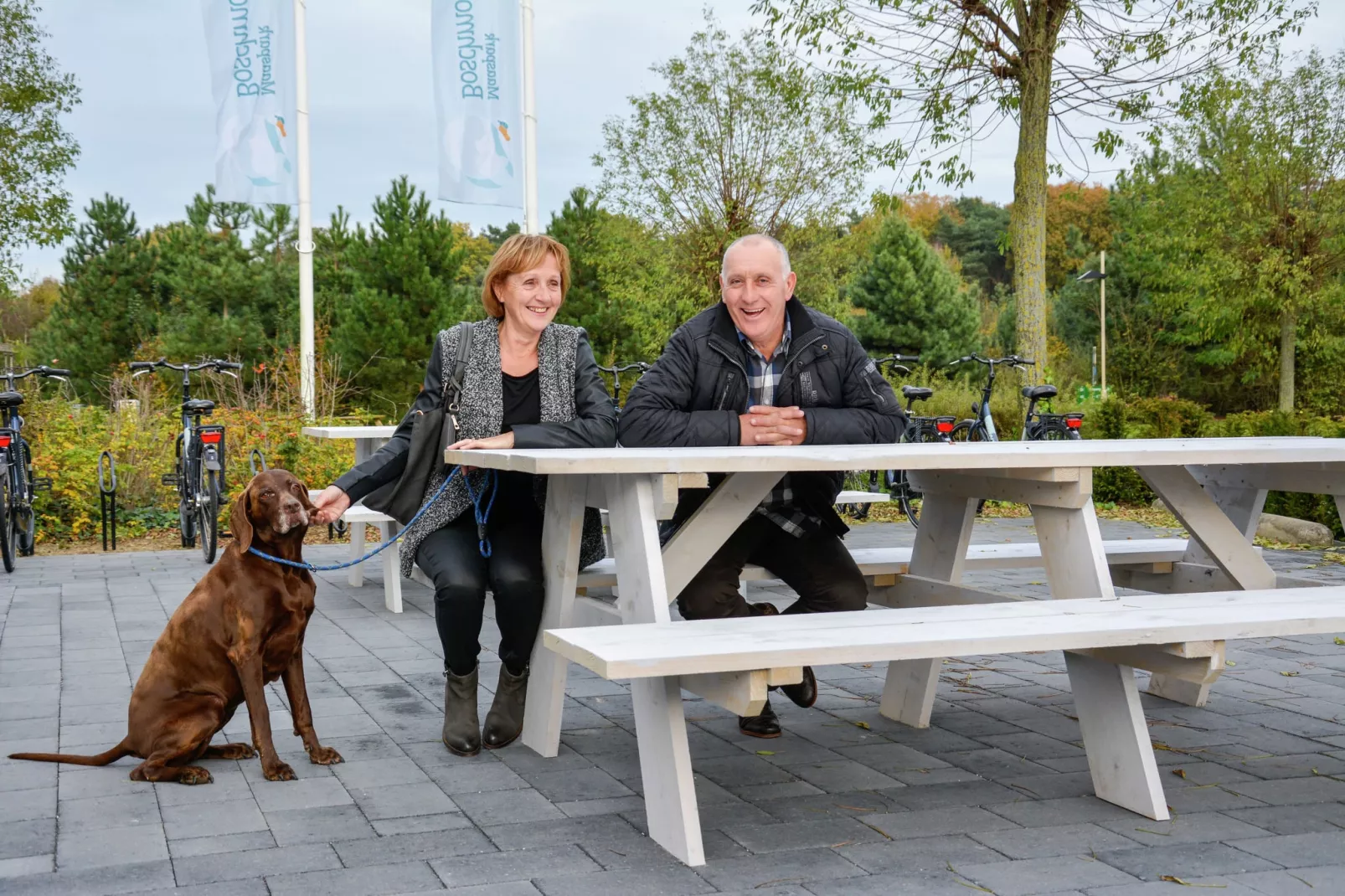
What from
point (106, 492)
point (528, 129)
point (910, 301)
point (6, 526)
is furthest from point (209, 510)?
point (910, 301)

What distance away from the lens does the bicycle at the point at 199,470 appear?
28.1 ft

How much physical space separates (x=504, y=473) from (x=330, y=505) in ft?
1.95

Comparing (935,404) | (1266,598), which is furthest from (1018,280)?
(1266,598)

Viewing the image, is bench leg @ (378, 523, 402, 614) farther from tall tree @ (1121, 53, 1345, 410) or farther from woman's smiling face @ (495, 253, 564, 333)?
tall tree @ (1121, 53, 1345, 410)

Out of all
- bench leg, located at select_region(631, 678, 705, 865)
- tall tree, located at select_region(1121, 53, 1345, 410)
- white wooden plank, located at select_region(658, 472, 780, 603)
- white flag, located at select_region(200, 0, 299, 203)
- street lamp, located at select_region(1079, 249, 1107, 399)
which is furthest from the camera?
street lamp, located at select_region(1079, 249, 1107, 399)

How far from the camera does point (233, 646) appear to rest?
3.42 metres

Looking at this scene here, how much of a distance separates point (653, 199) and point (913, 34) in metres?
7.15

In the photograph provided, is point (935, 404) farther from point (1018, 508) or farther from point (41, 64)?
point (41, 64)

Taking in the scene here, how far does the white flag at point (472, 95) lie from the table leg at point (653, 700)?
11611 mm

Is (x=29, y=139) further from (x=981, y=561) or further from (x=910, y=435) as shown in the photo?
(x=981, y=561)

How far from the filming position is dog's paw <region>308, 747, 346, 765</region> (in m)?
3.73

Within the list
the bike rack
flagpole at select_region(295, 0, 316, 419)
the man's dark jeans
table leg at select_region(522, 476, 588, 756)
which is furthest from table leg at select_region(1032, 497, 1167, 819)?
flagpole at select_region(295, 0, 316, 419)

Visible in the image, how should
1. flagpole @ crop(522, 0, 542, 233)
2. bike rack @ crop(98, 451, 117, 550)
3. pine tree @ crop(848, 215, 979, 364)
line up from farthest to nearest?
pine tree @ crop(848, 215, 979, 364) → flagpole @ crop(522, 0, 542, 233) → bike rack @ crop(98, 451, 117, 550)

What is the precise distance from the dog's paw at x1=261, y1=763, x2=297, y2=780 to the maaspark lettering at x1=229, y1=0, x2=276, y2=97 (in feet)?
44.4
